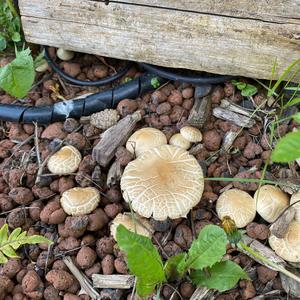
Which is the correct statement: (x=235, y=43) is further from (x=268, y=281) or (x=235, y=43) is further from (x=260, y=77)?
(x=268, y=281)

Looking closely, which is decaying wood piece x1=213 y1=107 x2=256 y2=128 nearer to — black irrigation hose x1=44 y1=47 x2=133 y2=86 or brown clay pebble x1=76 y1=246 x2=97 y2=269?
black irrigation hose x1=44 y1=47 x2=133 y2=86

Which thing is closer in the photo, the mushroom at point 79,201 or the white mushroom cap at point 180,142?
the mushroom at point 79,201

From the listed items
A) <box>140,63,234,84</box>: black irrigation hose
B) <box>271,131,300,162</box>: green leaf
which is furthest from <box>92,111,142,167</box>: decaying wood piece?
<box>271,131,300,162</box>: green leaf

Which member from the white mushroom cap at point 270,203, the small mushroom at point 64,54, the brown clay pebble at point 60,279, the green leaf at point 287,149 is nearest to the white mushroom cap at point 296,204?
the white mushroom cap at point 270,203

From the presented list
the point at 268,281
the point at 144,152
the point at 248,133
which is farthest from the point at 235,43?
the point at 268,281

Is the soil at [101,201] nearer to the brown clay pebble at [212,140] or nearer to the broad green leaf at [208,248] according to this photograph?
the brown clay pebble at [212,140]

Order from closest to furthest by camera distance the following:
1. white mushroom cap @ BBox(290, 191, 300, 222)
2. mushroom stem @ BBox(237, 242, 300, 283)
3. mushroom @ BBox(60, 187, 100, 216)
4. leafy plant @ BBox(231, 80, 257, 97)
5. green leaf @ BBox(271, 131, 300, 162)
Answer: green leaf @ BBox(271, 131, 300, 162), mushroom stem @ BBox(237, 242, 300, 283), white mushroom cap @ BBox(290, 191, 300, 222), mushroom @ BBox(60, 187, 100, 216), leafy plant @ BBox(231, 80, 257, 97)

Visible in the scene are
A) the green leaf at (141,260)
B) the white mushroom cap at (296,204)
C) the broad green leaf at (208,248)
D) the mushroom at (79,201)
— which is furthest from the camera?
the mushroom at (79,201)
